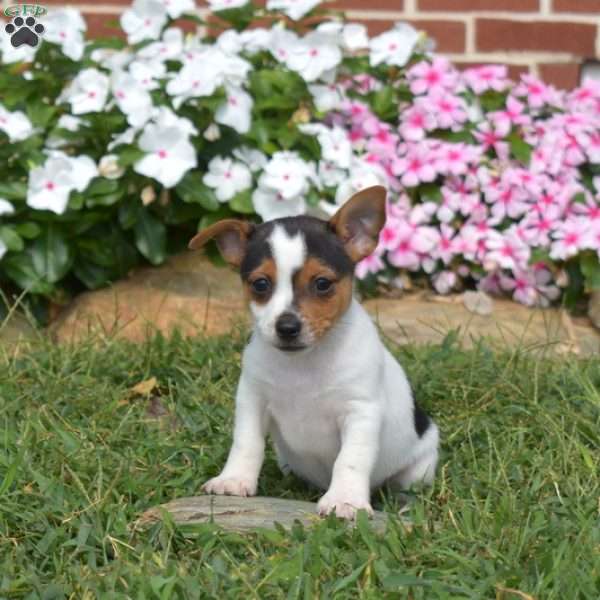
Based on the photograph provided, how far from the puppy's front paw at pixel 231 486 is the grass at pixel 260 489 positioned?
0.76 feet

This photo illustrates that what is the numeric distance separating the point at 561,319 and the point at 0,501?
3534mm

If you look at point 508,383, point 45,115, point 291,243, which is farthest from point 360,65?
point 291,243

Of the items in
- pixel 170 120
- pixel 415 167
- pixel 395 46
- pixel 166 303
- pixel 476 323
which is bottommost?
pixel 476 323

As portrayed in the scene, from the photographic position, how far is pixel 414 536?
3971mm

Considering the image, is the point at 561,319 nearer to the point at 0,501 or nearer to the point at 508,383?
the point at 508,383

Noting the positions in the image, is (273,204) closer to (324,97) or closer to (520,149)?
(324,97)

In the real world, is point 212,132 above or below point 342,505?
above

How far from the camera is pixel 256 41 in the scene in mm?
7309

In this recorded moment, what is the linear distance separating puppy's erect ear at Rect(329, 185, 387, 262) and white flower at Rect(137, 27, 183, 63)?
9.94 ft

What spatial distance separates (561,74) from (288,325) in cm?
474

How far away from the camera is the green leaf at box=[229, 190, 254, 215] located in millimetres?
6750

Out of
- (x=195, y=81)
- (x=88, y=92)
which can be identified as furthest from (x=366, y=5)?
(x=88, y=92)

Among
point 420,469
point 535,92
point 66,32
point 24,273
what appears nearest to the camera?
point 420,469

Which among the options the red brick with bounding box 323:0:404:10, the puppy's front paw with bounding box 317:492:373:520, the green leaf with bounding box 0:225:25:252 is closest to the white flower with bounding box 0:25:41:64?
the green leaf with bounding box 0:225:25:252
